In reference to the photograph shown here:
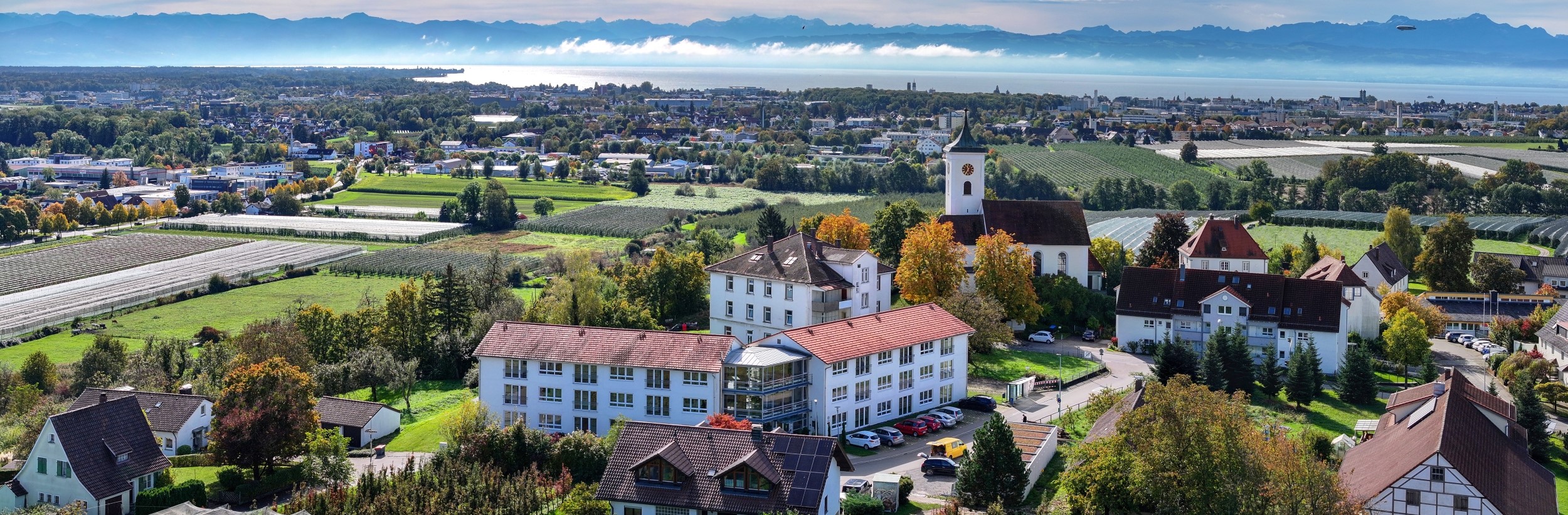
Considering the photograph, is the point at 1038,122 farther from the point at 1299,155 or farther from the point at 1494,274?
the point at 1494,274

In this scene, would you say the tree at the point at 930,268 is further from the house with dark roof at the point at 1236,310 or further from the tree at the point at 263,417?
the tree at the point at 263,417

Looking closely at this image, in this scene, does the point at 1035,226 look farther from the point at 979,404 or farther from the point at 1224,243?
the point at 979,404

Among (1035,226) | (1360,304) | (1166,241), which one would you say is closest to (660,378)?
(1035,226)

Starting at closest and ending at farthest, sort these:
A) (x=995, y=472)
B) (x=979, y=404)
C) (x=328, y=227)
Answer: (x=995, y=472) → (x=979, y=404) → (x=328, y=227)

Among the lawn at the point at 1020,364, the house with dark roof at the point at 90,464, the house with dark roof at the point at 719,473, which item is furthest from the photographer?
the lawn at the point at 1020,364

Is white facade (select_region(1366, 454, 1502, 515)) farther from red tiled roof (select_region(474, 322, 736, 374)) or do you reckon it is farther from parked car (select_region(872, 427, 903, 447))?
red tiled roof (select_region(474, 322, 736, 374))

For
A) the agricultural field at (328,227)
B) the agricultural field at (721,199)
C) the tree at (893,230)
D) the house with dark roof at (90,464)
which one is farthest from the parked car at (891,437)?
the agricultural field at (721,199)

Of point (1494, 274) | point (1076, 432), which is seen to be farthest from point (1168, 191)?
point (1076, 432)
